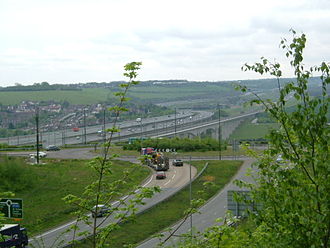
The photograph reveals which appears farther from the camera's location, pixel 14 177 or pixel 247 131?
pixel 247 131

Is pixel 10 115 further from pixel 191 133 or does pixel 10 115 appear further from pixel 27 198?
pixel 27 198

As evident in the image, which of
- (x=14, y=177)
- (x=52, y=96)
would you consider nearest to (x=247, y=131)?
(x=52, y=96)

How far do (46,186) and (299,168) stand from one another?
3622 centimetres

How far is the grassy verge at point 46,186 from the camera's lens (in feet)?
107

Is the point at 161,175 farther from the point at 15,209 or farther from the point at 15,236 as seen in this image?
the point at 15,209

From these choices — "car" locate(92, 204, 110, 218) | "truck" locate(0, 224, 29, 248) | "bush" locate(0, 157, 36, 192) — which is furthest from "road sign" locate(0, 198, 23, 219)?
"bush" locate(0, 157, 36, 192)

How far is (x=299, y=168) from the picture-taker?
727cm

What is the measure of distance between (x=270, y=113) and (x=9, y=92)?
16566cm

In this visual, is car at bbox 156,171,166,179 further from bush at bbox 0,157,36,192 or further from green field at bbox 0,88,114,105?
green field at bbox 0,88,114,105

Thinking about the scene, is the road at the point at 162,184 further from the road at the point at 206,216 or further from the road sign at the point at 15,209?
the road sign at the point at 15,209

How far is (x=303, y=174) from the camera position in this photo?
24.3 ft

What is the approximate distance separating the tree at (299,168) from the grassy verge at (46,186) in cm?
2113

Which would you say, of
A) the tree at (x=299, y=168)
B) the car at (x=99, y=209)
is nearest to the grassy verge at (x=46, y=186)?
the car at (x=99, y=209)

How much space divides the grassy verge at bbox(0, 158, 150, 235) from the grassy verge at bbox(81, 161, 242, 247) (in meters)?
2.87
